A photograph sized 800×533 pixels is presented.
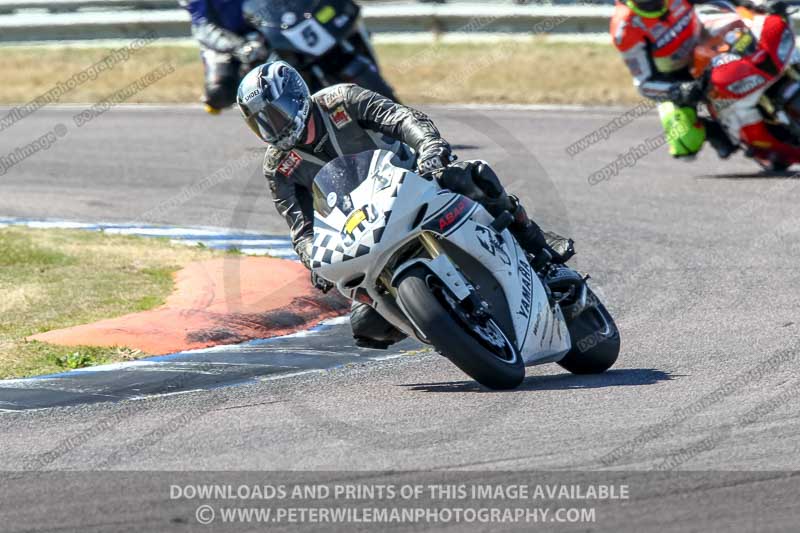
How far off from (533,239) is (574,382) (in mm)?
771

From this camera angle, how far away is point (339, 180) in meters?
6.30

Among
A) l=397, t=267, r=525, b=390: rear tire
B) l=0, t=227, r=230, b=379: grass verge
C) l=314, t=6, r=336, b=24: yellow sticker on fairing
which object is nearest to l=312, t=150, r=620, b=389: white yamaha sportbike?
l=397, t=267, r=525, b=390: rear tire

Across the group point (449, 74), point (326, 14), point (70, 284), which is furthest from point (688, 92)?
point (449, 74)

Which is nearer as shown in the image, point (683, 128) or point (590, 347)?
point (590, 347)

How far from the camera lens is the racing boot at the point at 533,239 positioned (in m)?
6.76

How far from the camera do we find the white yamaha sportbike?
5.95 meters

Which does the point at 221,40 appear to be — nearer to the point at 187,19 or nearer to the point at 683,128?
the point at 683,128

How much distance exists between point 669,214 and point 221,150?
232 inches

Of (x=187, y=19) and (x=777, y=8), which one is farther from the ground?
(x=777, y=8)

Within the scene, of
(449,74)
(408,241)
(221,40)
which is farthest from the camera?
(449,74)

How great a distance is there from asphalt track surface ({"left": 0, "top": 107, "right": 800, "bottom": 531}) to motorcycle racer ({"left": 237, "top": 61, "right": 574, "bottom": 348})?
2.18 ft

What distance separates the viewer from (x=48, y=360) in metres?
7.37

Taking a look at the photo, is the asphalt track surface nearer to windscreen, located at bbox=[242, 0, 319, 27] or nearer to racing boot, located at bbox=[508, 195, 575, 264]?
racing boot, located at bbox=[508, 195, 575, 264]

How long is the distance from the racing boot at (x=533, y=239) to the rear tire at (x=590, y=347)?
1.05 ft
